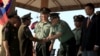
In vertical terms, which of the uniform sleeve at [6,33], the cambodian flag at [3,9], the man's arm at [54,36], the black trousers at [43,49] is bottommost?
the black trousers at [43,49]

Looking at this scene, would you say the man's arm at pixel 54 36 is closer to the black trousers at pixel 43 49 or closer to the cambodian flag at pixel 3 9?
the black trousers at pixel 43 49

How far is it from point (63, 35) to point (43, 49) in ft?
2.30

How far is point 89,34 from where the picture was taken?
835 cm

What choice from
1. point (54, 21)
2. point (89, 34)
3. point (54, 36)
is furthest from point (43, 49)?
point (89, 34)

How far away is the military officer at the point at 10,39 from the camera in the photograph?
839cm

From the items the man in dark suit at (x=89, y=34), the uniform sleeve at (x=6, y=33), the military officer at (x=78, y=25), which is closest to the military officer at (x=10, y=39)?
the uniform sleeve at (x=6, y=33)

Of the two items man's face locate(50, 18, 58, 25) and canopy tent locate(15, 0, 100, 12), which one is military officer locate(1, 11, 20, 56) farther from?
canopy tent locate(15, 0, 100, 12)

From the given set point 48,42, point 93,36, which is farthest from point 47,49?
point 93,36

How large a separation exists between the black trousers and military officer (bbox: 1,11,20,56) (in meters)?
0.93

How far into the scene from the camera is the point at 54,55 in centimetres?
988

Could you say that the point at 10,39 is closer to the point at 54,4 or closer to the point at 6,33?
the point at 6,33

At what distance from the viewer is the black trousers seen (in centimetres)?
939

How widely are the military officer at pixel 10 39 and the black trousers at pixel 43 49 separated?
93cm

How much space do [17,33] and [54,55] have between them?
1602mm
